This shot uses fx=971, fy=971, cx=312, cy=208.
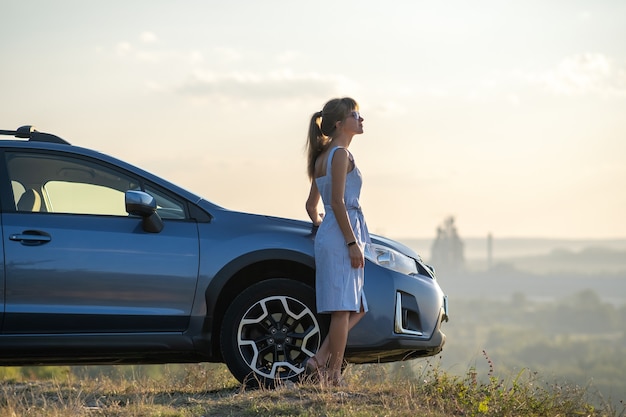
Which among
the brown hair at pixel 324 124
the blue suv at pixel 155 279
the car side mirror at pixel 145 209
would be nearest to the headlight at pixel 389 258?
the blue suv at pixel 155 279

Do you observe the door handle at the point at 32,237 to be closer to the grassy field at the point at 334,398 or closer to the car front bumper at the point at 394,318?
the grassy field at the point at 334,398

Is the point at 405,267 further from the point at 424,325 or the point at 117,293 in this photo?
the point at 117,293

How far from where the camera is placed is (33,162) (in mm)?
6246

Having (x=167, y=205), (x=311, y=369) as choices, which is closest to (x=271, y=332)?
(x=311, y=369)

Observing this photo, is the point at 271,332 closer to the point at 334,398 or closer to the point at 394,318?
the point at 334,398

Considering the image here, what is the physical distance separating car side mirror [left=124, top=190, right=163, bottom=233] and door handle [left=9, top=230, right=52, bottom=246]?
21.0 inches

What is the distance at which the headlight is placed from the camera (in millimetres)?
6414

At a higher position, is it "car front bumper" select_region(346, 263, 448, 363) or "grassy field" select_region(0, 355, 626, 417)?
"car front bumper" select_region(346, 263, 448, 363)

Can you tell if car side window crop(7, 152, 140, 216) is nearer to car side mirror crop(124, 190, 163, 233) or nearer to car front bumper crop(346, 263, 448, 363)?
car side mirror crop(124, 190, 163, 233)

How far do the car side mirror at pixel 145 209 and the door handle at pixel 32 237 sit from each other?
1.75ft

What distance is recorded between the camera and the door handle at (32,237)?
5945 millimetres

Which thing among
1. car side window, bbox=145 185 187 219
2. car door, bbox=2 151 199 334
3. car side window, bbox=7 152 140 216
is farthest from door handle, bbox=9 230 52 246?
car side window, bbox=145 185 187 219

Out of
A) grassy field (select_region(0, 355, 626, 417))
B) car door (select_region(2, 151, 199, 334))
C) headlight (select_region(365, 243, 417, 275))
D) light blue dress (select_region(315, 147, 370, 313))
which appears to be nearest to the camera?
grassy field (select_region(0, 355, 626, 417))

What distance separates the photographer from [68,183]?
6.27 meters
